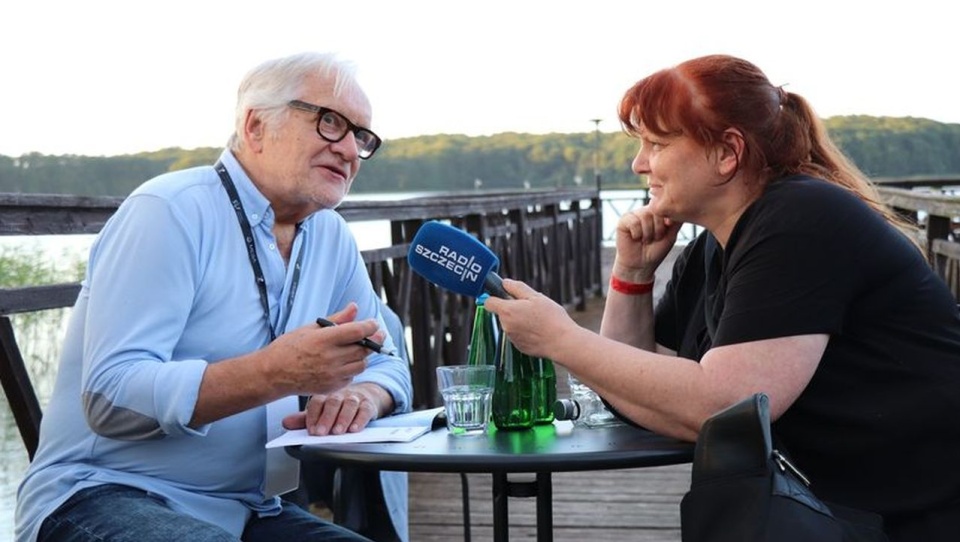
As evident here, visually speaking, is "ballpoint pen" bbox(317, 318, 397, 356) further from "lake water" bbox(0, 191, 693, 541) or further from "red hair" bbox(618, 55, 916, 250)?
"lake water" bbox(0, 191, 693, 541)

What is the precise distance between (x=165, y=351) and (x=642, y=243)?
97 cm

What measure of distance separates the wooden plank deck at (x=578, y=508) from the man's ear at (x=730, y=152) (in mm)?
2483

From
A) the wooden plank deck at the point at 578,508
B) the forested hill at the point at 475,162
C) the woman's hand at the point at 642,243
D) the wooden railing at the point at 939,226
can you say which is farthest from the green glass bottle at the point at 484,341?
the forested hill at the point at 475,162

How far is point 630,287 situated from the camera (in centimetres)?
255

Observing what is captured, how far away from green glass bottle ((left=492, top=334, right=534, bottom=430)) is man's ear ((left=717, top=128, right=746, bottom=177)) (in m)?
0.53

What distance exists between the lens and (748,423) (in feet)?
5.72

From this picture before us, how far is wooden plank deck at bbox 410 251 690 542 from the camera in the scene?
4.50m

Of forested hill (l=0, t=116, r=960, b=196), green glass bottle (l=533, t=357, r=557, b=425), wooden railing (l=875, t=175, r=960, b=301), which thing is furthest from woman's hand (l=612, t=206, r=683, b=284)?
forested hill (l=0, t=116, r=960, b=196)

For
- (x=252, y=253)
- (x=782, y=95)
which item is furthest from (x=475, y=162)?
(x=782, y=95)

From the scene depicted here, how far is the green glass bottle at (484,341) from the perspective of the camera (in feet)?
8.01

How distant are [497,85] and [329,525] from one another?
18163 mm

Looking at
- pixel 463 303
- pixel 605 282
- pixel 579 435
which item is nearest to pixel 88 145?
pixel 463 303

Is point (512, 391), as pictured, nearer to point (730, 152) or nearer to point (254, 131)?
point (730, 152)

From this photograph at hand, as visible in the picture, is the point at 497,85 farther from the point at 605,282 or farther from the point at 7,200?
the point at 7,200
